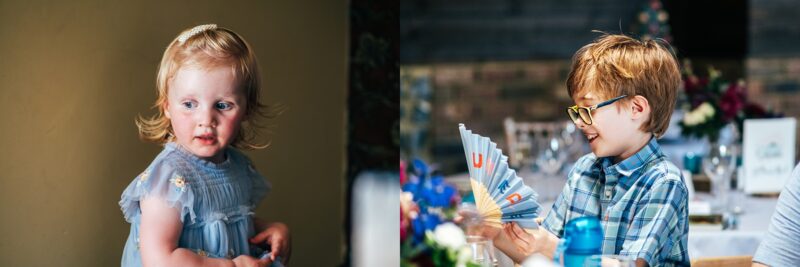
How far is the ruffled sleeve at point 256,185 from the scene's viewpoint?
2211 millimetres

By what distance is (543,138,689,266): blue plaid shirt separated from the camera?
1.84 metres

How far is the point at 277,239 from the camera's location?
2271 millimetres

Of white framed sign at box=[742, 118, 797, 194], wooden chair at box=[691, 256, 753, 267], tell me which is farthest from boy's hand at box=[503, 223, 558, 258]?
white framed sign at box=[742, 118, 797, 194]

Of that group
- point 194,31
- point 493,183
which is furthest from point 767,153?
point 194,31

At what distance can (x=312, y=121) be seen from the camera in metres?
2.39

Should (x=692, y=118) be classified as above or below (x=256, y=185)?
above

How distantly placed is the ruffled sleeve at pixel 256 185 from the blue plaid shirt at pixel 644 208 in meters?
0.77

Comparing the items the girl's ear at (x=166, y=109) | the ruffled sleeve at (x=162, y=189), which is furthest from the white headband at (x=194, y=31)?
the ruffled sleeve at (x=162, y=189)

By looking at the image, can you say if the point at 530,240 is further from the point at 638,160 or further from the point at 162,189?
the point at 162,189

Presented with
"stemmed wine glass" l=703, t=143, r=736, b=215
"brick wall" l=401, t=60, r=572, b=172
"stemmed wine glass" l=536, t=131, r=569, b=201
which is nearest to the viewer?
"stemmed wine glass" l=703, t=143, r=736, b=215

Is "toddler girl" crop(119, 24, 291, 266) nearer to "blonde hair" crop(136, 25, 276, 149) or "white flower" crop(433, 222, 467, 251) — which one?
"blonde hair" crop(136, 25, 276, 149)

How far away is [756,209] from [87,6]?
2837mm

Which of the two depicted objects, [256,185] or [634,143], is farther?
[256,185]

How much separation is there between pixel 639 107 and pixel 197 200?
0.94 metres
